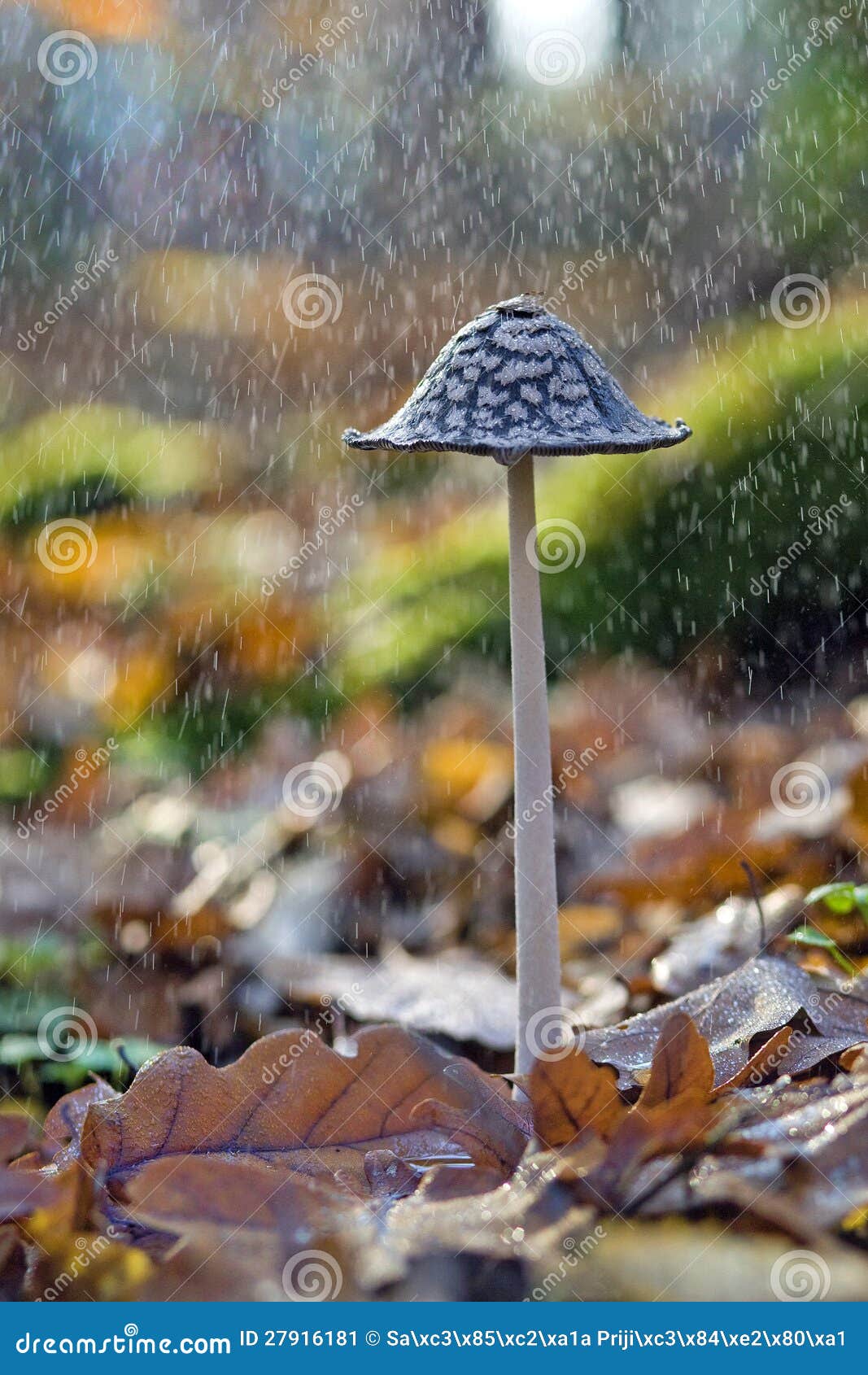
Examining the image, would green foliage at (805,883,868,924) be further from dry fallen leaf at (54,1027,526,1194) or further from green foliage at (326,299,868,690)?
green foliage at (326,299,868,690)

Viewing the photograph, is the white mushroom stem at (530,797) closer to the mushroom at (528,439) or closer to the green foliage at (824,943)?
the mushroom at (528,439)

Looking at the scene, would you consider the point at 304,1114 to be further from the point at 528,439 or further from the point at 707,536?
the point at 707,536

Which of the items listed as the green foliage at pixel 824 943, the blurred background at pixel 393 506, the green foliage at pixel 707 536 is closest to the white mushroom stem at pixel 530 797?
the green foliage at pixel 824 943

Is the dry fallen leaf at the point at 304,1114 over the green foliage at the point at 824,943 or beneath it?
beneath

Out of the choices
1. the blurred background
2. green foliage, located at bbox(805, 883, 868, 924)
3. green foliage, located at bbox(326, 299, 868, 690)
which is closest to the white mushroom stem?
green foliage, located at bbox(805, 883, 868, 924)

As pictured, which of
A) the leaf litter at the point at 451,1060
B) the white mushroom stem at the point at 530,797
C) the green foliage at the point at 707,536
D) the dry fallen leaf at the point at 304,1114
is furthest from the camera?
the green foliage at the point at 707,536

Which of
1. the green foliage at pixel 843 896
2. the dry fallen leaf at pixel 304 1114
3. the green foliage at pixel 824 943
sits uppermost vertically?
the green foliage at pixel 843 896

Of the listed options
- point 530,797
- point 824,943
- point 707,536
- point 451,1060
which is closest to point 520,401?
point 530,797
